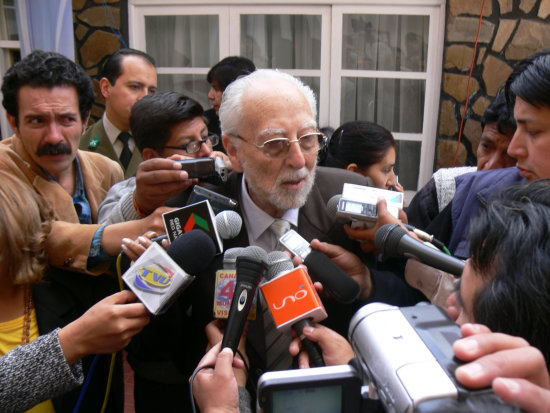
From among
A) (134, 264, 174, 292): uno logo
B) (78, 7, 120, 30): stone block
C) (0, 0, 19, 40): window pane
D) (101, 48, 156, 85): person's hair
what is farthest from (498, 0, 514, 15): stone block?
(0, 0, 19, 40): window pane

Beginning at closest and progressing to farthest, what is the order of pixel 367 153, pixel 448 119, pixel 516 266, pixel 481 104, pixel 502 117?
pixel 516 266, pixel 502 117, pixel 367 153, pixel 481 104, pixel 448 119

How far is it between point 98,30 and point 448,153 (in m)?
3.14

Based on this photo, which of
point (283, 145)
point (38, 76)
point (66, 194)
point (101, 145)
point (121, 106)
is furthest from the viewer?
point (121, 106)

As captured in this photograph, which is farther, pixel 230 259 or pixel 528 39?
pixel 528 39

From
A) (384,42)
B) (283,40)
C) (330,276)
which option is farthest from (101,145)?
(384,42)

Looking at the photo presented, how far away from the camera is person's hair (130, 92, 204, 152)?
1778 mm

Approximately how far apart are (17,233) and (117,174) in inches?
33.7

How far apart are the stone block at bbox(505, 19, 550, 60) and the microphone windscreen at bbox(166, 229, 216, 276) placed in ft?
10.9

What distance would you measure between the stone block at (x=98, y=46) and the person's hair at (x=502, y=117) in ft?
10.3

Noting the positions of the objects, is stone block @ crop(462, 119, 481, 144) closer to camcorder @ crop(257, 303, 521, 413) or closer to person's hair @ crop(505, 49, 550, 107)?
person's hair @ crop(505, 49, 550, 107)

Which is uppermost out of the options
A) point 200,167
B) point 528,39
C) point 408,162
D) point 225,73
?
point 528,39

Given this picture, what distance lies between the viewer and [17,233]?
3.92ft

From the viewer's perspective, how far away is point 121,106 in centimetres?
263

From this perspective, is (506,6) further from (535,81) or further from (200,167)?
(200,167)
